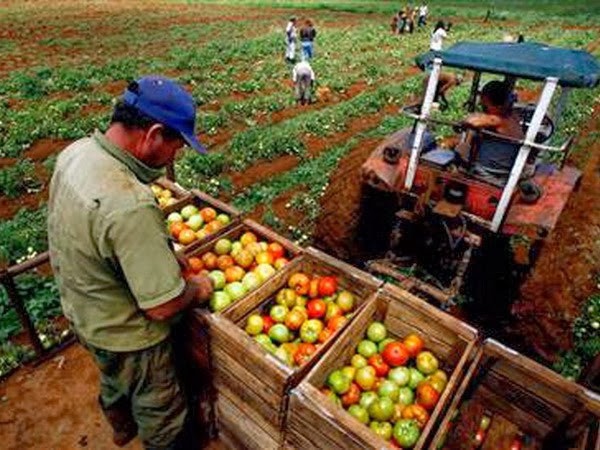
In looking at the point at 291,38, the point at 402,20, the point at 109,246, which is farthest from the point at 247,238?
the point at 402,20

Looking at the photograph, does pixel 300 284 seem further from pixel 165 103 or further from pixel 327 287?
pixel 165 103

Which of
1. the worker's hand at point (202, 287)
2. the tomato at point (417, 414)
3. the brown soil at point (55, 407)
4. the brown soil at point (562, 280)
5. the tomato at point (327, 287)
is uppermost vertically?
the worker's hand at point (202, 287)

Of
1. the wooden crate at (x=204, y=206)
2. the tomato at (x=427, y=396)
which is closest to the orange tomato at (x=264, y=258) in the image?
the wooden crate at (x=204, y=206)

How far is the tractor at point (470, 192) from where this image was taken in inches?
182

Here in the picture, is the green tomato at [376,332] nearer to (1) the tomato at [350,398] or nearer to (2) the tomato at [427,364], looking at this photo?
(2) the tomato at [427,364]

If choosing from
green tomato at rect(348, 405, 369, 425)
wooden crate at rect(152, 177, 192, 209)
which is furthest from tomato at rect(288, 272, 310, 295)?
wooden crate at rect(152, 177, 192, 209)

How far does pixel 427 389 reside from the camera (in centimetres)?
314

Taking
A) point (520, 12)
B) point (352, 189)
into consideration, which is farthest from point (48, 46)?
point (520, 12)

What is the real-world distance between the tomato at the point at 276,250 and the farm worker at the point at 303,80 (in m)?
9.99

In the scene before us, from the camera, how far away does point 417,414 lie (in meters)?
3.02

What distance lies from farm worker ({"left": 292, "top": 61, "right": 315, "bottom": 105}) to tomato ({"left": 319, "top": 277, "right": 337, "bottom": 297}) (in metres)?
10.4

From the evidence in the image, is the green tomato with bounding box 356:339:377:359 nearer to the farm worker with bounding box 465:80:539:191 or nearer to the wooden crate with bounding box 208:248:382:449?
the wooden crate with bounding box 208:248:382:449

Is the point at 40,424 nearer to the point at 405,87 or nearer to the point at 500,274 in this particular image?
the point at 500,274

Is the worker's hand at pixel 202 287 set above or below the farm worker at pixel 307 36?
above
